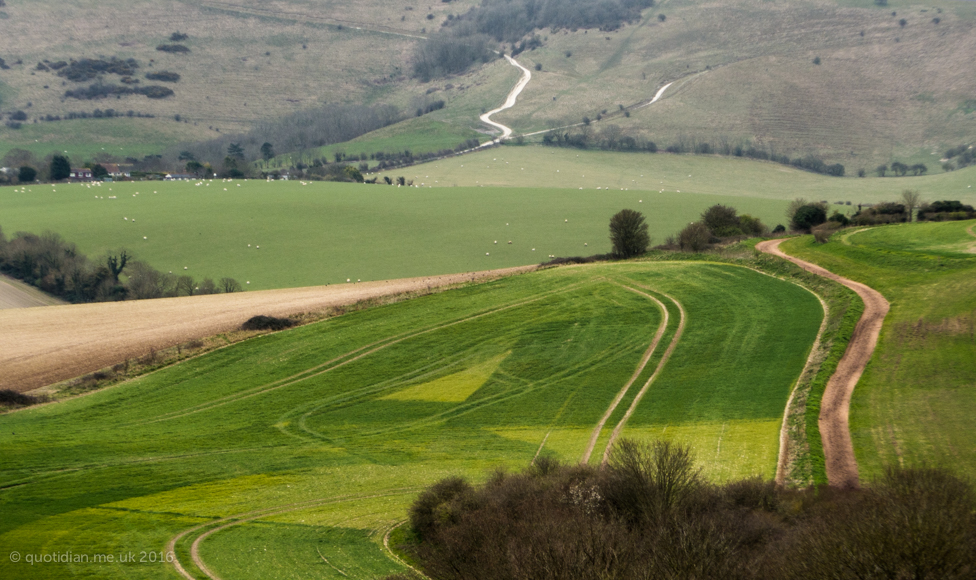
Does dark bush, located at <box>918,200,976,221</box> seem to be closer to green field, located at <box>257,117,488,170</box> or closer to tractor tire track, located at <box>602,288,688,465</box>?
tractor tire track, located at <box>602,288,688,465</box>

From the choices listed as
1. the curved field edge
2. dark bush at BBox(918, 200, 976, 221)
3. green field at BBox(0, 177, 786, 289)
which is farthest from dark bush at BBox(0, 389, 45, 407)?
dark bush at BBox(918, 200, 976, 221)

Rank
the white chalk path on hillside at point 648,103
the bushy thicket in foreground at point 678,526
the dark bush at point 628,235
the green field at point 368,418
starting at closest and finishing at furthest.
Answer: the bushy thicket in foreground at point 678,526 < the green field at point 368,418 < the dark bush at point 628,235 < the white chalk path on hillside at point 648,103

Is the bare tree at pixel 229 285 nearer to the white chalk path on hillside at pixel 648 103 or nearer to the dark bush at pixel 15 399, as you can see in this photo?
the dark bush at pixel 15 399

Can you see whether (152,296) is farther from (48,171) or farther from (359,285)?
(48,171)

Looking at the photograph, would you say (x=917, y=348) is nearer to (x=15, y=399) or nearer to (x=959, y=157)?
(x=15, y=399)

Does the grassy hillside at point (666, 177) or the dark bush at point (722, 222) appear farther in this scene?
the grassy hillside at point (666, 177)

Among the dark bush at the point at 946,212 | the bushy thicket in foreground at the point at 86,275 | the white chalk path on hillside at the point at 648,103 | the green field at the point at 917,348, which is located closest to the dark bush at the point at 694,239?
the green field at the point at 917,348
